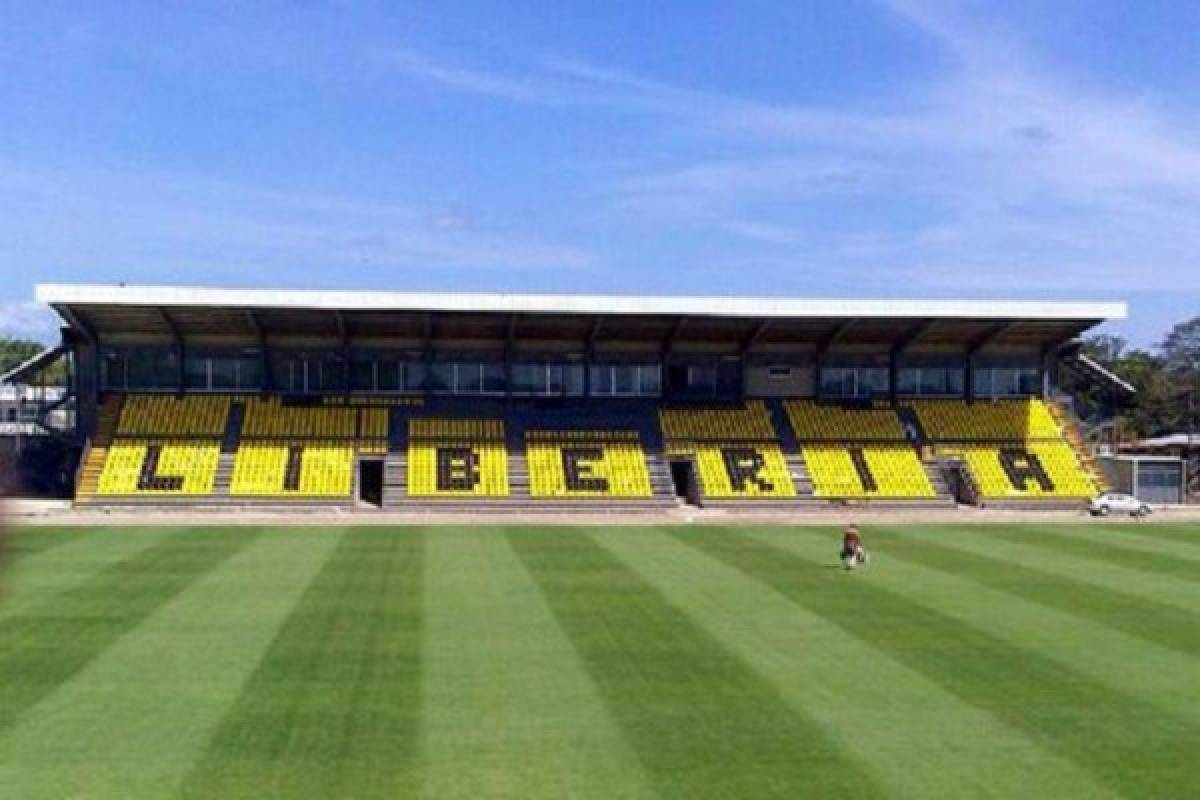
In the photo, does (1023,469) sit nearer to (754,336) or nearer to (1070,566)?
(754,336)

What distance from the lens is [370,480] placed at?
54.0 m

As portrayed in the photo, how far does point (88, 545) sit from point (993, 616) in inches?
A: 903

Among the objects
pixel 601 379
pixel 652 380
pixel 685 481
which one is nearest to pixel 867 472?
pixel 685 481

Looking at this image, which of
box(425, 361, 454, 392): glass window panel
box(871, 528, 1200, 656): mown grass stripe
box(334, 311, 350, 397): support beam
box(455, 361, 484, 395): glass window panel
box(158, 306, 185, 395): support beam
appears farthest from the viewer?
box(455, 361, 484, 395): glass window panel

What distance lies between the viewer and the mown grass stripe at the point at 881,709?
13359 millimetres

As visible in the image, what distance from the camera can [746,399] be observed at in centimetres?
5828

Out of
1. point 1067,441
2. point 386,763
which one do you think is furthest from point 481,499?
point 386,763

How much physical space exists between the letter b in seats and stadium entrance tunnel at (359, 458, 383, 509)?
2.53 metres

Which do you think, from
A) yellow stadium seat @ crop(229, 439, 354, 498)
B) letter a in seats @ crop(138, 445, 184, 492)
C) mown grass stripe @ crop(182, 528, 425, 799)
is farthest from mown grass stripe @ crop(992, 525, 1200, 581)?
letter a in seats @ crop(138, 445, 184, 492)

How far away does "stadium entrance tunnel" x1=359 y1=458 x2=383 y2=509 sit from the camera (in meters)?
52.7

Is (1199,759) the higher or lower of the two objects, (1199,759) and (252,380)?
the lower

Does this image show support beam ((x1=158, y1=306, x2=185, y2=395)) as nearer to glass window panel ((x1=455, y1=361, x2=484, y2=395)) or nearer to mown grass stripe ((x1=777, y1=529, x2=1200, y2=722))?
glass window panel ((x1=455, y1=361, x2=484, y2=395))

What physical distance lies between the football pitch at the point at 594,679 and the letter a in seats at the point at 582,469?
62.5ft

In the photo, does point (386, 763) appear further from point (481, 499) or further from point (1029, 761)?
point (481, 499)
